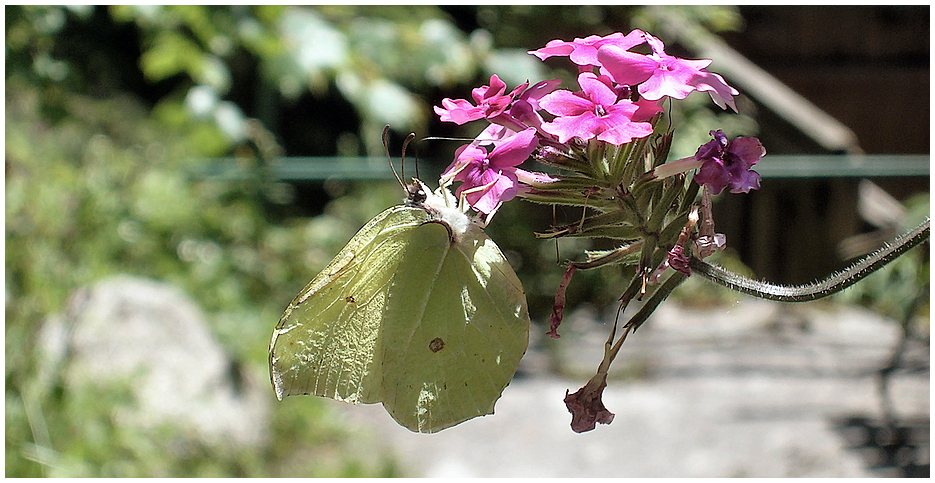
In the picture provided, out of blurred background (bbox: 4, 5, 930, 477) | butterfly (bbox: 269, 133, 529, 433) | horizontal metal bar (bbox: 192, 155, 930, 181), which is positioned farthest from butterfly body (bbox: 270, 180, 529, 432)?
horizontal metal bar (bbox: 192, 155, 930, 181)

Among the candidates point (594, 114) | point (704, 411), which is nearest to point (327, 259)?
point (704, 411)

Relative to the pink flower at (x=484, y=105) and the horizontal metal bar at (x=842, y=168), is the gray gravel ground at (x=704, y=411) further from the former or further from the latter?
the pink flower at (x=484, y=105)

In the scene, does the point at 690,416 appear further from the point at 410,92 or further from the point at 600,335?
the point at 410,92

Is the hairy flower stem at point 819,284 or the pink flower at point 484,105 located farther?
the pink flower at point 484,105

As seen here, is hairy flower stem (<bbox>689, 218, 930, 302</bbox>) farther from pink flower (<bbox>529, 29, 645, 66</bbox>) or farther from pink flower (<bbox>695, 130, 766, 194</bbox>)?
pink flower (<bbox>529, 29, 645, 66</bbox>)

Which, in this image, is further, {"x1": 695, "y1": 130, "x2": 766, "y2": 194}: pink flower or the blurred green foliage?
the blurred green foliage

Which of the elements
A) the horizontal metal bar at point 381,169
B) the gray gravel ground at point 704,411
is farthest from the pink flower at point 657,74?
the horizontal metal bar at point 381,169

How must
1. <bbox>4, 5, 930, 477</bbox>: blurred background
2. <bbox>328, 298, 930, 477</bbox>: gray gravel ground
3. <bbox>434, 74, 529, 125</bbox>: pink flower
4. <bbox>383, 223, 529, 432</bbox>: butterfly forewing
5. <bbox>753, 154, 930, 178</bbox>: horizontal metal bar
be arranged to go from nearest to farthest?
1. <bbox>434, 74, 529, 125</bbox>: pink flower
2. <bbox>383, 223, 529, 432</bbox>: butterfly forewing
3. <bbox>4, 5, 930, 477</bbox>: blurred background
4. <bbox>328, 298, 930, 477</bbox>: gray gravel ground
5. <bbox>753, 154, 930, 178</bbox>: horizontal metal bar

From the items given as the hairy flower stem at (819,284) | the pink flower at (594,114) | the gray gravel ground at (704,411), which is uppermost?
the pink flower at (594,114)
